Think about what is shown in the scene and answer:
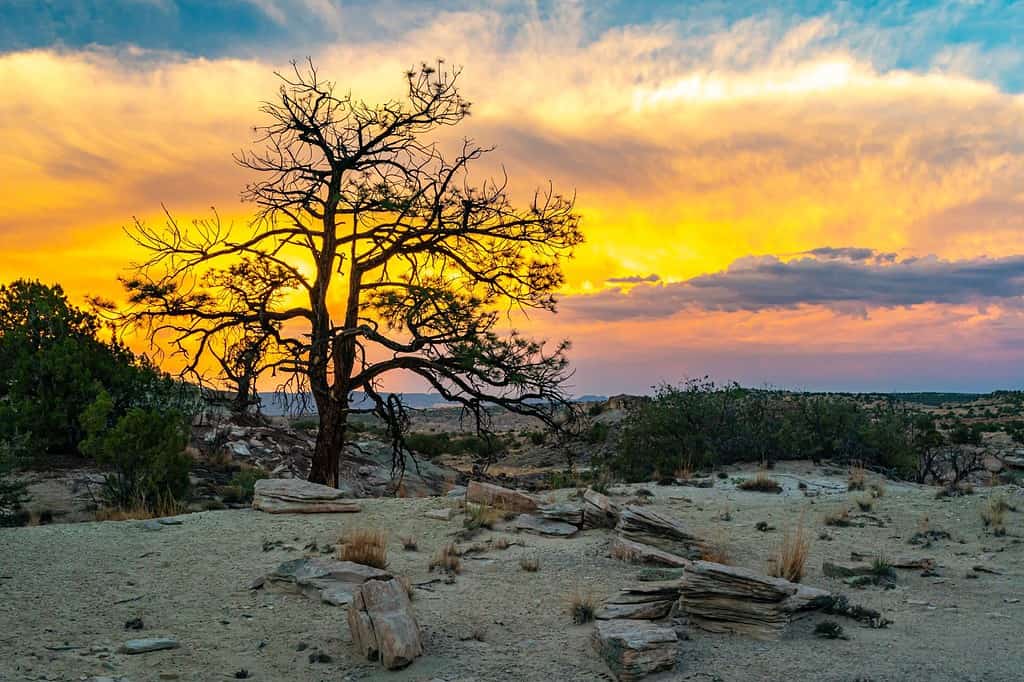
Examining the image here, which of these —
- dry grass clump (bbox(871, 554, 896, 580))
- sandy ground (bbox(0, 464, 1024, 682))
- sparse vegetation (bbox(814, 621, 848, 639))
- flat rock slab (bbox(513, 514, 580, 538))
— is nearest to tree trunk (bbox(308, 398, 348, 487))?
sandy ground (bbox(0, 464, 1024, 682))

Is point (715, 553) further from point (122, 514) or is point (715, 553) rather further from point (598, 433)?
point (598, 433)

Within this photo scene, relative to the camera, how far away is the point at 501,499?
1454 centimetres

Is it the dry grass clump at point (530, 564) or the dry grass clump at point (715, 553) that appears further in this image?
the dry grass clump at point (715, 553)

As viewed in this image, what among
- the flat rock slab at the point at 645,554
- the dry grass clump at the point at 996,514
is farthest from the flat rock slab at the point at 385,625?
the dry grass clump at the point at 996,514

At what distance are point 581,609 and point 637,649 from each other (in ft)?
5.06

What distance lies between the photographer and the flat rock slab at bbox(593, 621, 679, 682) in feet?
25.5

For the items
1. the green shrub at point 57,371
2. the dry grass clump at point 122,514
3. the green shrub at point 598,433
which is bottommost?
the dry grass clump at point 122,514

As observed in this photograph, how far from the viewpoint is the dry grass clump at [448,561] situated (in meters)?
11.2

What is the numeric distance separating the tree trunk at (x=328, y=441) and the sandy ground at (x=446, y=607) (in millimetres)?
3974

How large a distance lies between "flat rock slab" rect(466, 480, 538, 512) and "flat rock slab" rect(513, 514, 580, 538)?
→ 18.2 inches

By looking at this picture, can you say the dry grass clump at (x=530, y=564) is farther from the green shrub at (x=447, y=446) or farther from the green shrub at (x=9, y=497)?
the green shrub at (x=447, y=446)

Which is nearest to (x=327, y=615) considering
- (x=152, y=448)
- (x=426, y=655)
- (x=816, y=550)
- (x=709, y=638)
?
(x=426, y=655)

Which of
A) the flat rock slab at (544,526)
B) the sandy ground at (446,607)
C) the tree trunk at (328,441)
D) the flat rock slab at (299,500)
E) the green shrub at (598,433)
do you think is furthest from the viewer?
the green shrub at (598,433)

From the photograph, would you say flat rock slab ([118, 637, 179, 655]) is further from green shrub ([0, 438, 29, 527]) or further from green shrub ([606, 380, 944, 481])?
green shrub ([606, 380, 944, 481])
